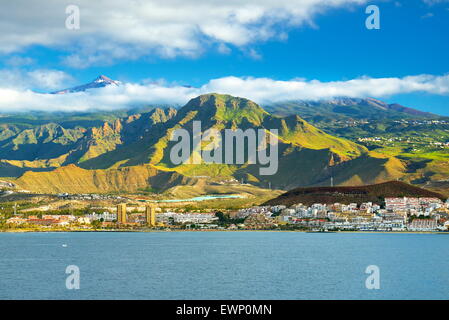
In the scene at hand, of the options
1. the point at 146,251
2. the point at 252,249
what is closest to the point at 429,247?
the point at 252,249

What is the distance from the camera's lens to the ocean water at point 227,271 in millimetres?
78312

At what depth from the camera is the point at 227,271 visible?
99.2 metres

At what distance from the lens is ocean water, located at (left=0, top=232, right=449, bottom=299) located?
78312 millimetres

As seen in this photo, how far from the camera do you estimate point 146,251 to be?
452ft

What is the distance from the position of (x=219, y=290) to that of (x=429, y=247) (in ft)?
273
